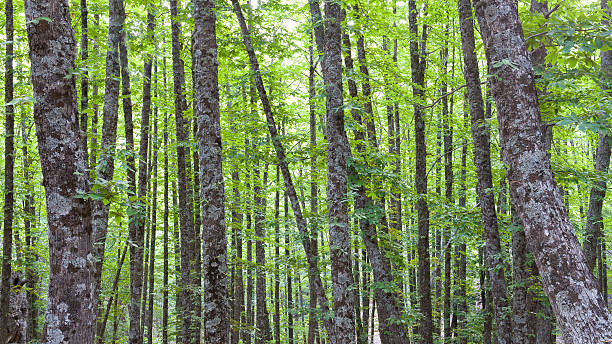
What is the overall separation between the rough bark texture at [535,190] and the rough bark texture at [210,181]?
3946mm

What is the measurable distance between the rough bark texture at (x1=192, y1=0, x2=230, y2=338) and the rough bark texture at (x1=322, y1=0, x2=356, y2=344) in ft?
7.80

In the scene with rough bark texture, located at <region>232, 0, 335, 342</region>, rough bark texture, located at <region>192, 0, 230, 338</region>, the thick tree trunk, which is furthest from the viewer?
the thick tree trunk

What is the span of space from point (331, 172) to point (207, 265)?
123 inches

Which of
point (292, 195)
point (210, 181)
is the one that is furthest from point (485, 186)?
point (210, 181)

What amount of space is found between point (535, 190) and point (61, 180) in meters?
4.96

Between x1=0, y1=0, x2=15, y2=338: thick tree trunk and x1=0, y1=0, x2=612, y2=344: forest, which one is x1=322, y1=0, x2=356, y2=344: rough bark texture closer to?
x1=0, y1=0, x2=612, y2=344: forest

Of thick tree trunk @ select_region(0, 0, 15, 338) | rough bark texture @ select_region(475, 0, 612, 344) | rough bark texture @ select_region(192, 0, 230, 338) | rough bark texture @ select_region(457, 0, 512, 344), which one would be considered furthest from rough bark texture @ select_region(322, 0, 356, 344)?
thick tree trunk @ select_region(0, 0, 15, 338)

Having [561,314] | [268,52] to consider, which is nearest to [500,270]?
[561,314]

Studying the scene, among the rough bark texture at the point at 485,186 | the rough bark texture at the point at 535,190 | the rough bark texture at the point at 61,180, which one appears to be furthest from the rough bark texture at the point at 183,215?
the rough bark texture at the point at 535,190

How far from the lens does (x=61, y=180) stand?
156 inches

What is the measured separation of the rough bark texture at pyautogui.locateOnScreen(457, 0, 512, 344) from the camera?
916cm

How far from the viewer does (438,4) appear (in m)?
12.7

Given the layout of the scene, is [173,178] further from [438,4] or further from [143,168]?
[438,4]

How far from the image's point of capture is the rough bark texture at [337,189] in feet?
25.0
